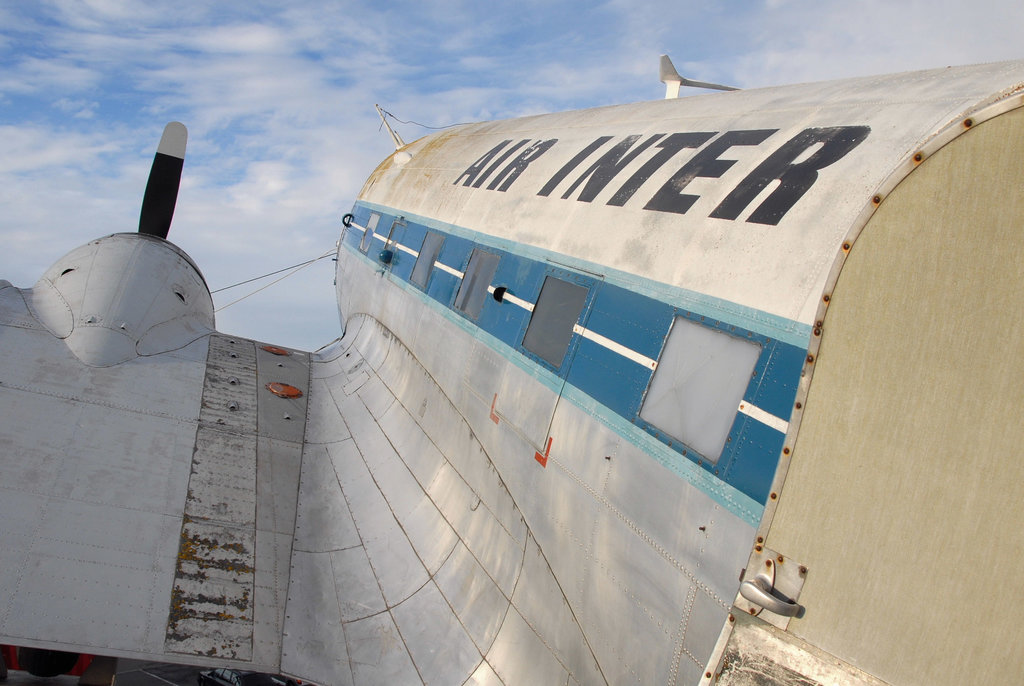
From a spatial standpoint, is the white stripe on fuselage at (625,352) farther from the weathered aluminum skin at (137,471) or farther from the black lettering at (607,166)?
the weathered aluminum skin at (137,471)

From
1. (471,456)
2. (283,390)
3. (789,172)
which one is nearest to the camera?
(789,172)

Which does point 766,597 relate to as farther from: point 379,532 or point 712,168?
point 379,532

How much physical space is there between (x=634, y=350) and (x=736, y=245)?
40.3 inches

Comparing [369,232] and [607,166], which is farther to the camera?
[369,232]

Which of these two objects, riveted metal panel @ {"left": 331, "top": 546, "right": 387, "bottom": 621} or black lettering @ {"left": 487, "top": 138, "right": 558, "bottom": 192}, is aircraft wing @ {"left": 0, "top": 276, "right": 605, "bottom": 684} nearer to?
riveted metal panel @ {"left": 331, "top": 546, "right": 387, "bottom": 621}

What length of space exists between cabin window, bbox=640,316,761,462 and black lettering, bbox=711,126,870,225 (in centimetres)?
78

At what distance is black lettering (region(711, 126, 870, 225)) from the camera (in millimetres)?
4230

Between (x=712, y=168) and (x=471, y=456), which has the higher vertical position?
(x=712, y=168)

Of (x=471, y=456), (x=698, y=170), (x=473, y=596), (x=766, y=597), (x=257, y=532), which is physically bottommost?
(x=257, y=532)

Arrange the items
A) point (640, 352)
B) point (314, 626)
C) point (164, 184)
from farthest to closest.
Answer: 1. point (164, 184)
2. point (314, 626)
3. point (640, 352)

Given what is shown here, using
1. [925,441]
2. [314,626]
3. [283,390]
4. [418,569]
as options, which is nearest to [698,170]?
[925,441]

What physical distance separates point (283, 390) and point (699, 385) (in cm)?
828

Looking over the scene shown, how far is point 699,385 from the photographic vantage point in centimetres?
432

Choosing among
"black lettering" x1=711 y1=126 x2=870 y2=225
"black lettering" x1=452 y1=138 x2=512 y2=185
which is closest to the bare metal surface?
"black lettering" x1=452 y1=138 x2=512 y2=185
